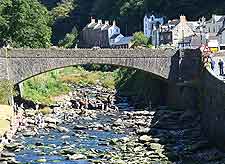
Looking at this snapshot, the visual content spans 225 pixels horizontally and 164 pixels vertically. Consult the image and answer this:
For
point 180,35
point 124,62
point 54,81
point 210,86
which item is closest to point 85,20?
point 180,35

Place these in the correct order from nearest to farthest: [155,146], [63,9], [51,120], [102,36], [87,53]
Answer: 1. [155,146]
2. [51,120]
3. [87,53]
4. [102,36]
5. [63,9]

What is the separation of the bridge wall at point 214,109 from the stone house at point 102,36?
69.6 meters

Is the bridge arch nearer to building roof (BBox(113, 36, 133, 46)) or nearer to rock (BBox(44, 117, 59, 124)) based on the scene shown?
rock (BBox(44, 117, 59, 124))

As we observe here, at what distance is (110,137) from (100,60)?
17.4m

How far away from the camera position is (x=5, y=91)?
237 feet

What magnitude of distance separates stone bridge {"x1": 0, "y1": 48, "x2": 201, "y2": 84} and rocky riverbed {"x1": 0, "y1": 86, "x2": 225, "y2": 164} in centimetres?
463

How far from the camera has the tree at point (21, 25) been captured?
86562 mm

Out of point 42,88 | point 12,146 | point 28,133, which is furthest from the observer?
point 42,88

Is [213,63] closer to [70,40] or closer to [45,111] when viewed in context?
[45,111]

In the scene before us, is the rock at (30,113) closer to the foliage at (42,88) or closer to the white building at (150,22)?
the foliage at (42,88)

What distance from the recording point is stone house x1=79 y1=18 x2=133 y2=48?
13725 centimetres

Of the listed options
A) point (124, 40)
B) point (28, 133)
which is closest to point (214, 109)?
point (28, 133)

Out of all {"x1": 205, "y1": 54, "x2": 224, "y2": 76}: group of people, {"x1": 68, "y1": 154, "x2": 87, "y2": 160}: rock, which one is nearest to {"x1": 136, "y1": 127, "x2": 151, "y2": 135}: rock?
{"x1": 205, "y1": 54, "x2": 224, "y2": 76}: group of people

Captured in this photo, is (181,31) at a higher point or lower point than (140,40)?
higher
